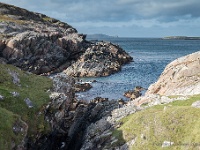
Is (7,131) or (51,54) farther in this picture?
(51,54)

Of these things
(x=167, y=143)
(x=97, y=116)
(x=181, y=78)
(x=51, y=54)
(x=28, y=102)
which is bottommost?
(x=97, y=116)

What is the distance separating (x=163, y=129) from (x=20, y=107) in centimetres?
1569

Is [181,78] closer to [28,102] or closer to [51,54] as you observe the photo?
[28,102]

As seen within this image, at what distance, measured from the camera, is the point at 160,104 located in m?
37.4

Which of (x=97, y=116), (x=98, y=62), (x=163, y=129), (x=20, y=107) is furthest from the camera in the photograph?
(x=98, y=62)

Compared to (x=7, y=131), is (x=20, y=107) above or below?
above

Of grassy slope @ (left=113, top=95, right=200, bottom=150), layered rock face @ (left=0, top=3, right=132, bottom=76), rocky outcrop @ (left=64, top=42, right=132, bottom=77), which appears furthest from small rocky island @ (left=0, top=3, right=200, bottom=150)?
layered rock face @ (left=0, top=3, right=132, bottom=76)

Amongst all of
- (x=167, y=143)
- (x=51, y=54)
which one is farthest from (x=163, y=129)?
(x=51, y=54)

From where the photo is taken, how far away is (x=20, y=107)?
112 ft

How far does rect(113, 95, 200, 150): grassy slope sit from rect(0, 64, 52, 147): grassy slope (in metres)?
8.77

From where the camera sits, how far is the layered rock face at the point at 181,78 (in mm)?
45562

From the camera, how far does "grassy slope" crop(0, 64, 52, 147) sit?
28.8 m

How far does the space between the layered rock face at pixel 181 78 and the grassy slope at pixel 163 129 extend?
12.0 m

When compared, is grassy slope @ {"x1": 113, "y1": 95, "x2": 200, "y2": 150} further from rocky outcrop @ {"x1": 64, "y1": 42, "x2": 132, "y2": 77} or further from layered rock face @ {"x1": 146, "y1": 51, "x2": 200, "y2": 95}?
rocky outcrop @ {"x1": 64, "y1": 42, "x2": 132, "y2": 77}
